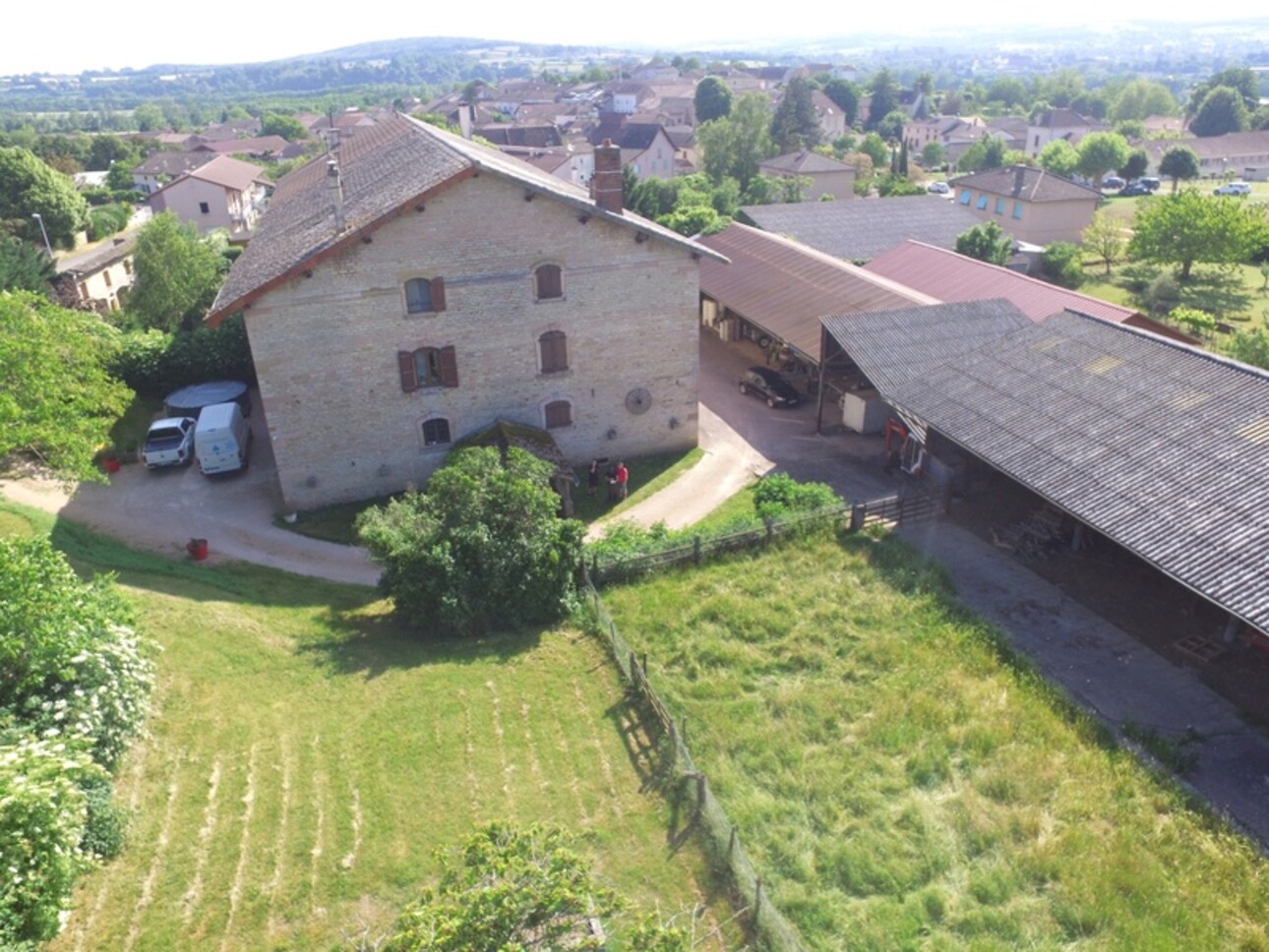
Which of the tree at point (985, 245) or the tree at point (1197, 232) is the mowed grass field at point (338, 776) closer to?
the tree at point (985, 245)

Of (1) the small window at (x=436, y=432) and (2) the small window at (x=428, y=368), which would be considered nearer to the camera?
(2) the small window at (x=428, y=368)

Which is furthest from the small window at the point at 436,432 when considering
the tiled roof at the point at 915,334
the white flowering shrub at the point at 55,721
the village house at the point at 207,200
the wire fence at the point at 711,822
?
the village house at the point at 207,200

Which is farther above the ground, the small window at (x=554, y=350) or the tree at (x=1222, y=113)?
the small window at (x=554, y=350)

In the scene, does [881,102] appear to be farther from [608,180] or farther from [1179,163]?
[608,180]

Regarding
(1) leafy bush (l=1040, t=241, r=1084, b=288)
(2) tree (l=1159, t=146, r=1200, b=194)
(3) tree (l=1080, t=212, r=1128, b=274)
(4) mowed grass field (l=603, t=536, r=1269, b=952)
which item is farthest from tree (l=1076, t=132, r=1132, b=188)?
(4) mowed grass field (l=603, t=536, r=1269, b=952)

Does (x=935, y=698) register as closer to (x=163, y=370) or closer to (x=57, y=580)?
Answer: (x=57, y=580)

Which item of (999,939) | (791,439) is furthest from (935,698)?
(791,439)

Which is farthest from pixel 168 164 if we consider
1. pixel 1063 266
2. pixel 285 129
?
pixel 1063 266
